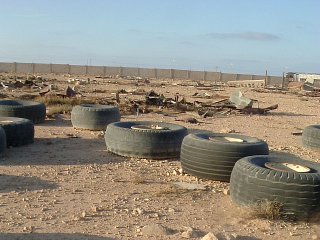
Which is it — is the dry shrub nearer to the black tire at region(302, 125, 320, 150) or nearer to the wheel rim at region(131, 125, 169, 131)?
the wheel rim at region(131, 125, 169, 131)

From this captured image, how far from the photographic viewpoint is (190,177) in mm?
8156

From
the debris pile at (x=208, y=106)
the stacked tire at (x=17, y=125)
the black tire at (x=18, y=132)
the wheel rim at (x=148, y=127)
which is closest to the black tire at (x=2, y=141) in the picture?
the stacked tire at (x=17, y=125)

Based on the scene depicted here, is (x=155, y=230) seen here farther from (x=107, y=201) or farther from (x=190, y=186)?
(x=190, y=186)

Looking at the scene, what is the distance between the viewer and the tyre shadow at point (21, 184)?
7.04 metres

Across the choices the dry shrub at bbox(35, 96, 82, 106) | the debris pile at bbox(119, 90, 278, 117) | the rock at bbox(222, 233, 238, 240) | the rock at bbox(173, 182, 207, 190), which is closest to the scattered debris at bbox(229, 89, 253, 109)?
the debris pile at bbox(119, 90, 278, 117)

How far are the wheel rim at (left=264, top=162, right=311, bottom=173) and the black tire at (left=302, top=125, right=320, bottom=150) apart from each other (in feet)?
14.5

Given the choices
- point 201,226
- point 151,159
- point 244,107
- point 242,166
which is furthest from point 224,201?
point 244,107

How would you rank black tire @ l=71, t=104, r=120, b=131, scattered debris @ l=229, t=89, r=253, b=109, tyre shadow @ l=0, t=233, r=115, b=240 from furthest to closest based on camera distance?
scattered debris @ l=229, t=89, r=253, b=109 → black tire @ l=71, t=104, r=120, b=131 → tyre shadow @ l=0, t=233, r=115, b=240

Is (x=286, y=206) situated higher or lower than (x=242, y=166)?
lower

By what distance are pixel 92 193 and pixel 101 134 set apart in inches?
197

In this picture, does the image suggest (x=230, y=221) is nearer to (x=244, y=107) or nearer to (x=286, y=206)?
(x=286, y=206)

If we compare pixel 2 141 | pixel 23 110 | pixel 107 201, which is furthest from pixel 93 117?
pixel 107 201

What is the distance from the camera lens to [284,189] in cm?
608

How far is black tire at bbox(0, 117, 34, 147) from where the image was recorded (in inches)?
389
